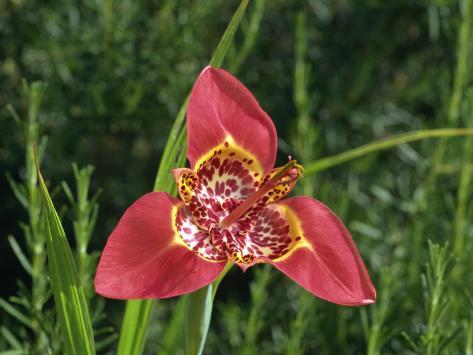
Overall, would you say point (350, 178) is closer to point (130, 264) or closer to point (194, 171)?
point (194, 171)

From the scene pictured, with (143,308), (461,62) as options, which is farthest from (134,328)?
(461,62)

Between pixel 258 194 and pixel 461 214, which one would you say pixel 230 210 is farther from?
pixel 461 214

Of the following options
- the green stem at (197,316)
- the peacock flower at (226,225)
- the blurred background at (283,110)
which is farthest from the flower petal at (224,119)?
the blurred background at (283,110)

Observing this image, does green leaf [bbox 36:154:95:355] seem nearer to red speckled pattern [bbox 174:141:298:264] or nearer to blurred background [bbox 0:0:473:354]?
red speckled pattern [bbox 174:141:298:264]

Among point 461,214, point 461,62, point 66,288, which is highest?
point 66,288

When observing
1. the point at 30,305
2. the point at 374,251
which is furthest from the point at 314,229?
the point at 374,251

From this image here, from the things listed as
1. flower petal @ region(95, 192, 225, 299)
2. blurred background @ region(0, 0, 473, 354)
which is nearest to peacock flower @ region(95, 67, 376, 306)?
flower petal @ region(95, 192, 225, 299)
